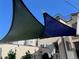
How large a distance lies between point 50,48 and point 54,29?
8724mm

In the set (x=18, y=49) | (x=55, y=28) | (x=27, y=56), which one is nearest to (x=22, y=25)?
(x=55, y=28)

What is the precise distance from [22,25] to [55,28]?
1.63 m

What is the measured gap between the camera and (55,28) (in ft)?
30.3

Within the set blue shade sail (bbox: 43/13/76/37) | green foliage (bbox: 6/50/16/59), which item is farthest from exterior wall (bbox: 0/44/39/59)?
blue shade sail (bbox: 43/13/76/37)

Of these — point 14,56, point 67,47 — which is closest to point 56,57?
point 67,47

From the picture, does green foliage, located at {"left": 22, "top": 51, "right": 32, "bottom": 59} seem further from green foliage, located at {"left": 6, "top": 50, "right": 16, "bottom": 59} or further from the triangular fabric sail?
the triangular fabric sail

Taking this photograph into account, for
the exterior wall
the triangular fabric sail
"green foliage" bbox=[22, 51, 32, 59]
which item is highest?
the triangular fabric sail

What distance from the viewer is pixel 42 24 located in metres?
9.55

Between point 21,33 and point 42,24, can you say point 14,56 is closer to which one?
point 21,33

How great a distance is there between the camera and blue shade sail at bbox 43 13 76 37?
29.3ft

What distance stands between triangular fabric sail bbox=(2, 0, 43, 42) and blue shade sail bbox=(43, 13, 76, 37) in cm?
44

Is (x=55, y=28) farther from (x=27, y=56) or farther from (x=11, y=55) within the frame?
(x=27, y=56)

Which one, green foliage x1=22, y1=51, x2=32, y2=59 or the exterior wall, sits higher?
the exterior wall

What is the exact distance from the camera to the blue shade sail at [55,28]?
8922mm
